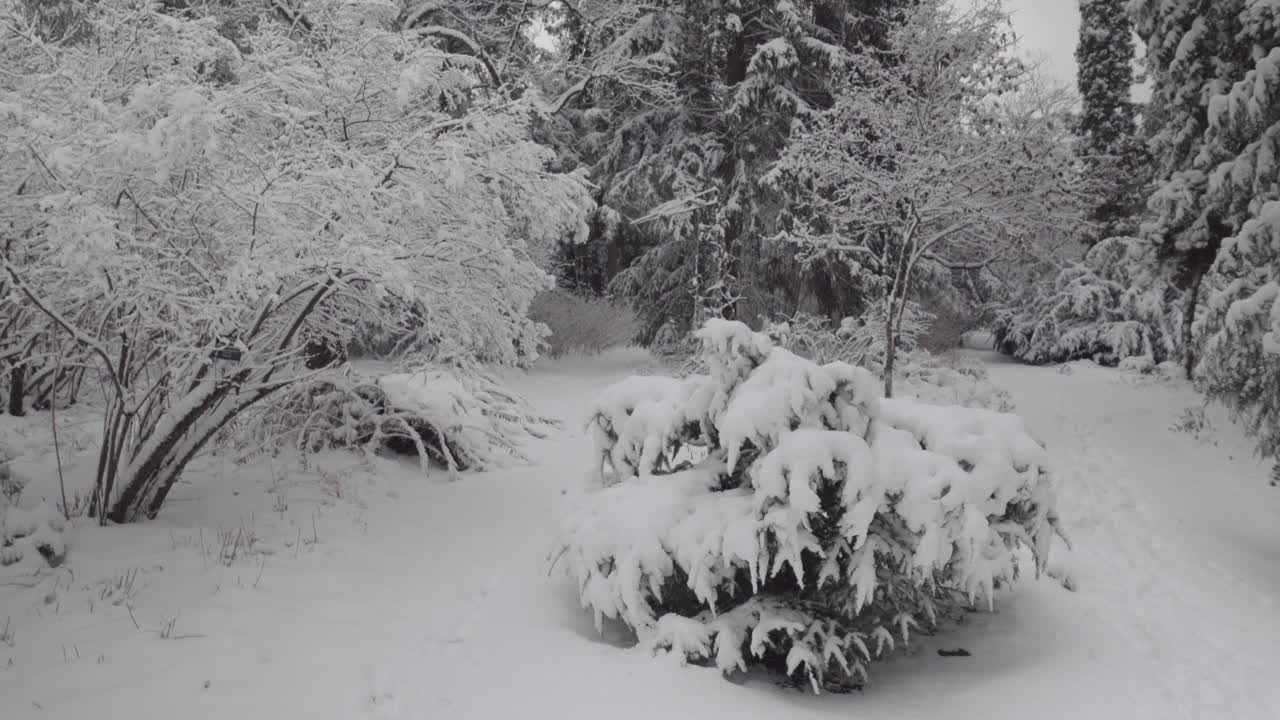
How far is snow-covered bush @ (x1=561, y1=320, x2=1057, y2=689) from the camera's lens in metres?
3.89

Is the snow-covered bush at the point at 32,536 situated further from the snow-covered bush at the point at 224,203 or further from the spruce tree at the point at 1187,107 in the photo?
the spruce tree at the point at 1187,107

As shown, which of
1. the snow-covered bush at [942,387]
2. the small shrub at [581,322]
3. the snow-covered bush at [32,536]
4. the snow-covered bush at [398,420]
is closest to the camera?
the snow-covered bush at [32,536]

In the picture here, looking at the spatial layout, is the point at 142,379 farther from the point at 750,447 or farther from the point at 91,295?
the point at 750,447

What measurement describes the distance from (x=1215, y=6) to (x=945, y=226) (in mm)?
4251

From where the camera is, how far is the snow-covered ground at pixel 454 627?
353 centimetres

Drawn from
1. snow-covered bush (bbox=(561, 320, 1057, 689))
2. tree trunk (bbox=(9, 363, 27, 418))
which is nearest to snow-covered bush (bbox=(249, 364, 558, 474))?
tree trunk (bbox=(9, 363, 27, 418))

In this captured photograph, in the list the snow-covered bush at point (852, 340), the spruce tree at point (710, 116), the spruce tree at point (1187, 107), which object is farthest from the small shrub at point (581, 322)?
the spruce tree at point (1187, 107)

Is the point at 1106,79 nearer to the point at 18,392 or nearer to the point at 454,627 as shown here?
the point at 454,627

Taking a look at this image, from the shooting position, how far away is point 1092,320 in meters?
20.7

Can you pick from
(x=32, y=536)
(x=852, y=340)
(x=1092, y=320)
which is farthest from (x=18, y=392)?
(x=1092, y=320)

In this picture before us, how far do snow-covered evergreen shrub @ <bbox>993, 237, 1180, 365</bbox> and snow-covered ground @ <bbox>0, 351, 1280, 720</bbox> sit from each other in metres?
13.4

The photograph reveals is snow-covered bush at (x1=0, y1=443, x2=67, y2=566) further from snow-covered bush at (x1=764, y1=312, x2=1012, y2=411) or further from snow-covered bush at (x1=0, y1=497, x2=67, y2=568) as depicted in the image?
snow-covered bush at (x1=764, y1=312, x2=1012, y2=411)

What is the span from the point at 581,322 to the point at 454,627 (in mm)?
13265

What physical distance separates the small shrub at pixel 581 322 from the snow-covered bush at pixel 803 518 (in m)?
12.1
